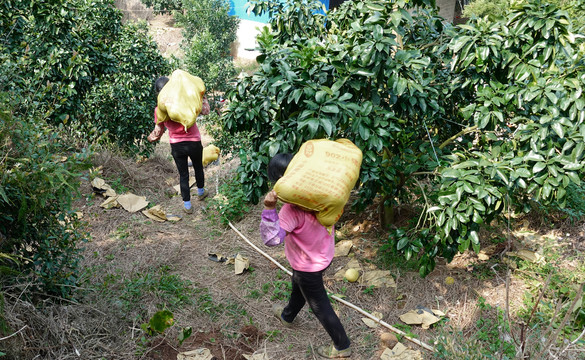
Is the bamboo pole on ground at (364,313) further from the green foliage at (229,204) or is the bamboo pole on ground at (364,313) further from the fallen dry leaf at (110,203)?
the fallen dry leaf at (110,203)

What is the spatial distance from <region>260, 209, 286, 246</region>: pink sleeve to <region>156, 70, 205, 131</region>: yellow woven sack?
219cm

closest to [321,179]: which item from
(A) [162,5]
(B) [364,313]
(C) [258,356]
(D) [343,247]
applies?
(C) [258,356]

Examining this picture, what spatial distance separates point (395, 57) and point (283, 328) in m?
2.19

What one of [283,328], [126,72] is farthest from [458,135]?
[126,72]

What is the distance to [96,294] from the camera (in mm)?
3311

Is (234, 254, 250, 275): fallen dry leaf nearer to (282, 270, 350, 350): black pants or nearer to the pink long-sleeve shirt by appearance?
(282, 270, 350, 350): black pants

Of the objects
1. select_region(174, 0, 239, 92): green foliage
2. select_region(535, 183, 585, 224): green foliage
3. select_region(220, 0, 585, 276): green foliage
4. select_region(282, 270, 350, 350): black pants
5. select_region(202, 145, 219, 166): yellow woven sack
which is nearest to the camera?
select_region(282, 270, 350, 350): black pants

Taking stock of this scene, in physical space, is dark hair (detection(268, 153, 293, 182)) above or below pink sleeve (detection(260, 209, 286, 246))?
above

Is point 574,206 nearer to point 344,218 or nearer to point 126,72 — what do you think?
point 344,218

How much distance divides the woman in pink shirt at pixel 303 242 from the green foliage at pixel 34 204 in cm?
116

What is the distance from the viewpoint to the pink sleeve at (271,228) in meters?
2.92

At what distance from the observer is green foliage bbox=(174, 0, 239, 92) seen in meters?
9.14

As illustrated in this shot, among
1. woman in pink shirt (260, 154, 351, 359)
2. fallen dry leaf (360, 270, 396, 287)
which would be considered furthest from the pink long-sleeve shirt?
fallen dry leaf (360, 270, 396, 287)

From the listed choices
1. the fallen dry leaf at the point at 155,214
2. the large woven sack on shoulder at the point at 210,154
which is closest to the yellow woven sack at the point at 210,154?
the large woven sack on shoulder at the point at 210,154
